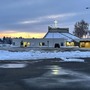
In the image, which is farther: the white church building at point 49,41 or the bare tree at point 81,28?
the bare tree at point 81,28

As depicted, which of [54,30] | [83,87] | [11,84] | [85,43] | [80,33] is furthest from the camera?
[80,33]

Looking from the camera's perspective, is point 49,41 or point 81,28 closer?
point 49,41

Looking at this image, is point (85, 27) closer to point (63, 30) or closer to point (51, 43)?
point (63, 30)

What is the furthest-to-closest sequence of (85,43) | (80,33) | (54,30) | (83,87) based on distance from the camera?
(80,33), (54,30), (85,43), (83,87)

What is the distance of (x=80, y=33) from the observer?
623 feet

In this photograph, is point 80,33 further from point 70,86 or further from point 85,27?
point 70,86

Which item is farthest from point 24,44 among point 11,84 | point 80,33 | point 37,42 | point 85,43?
point 11,84

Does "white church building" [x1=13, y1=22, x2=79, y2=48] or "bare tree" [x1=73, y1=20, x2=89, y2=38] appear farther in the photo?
"bare tree" [x1=73, y1=20, x2=89, y2=38]

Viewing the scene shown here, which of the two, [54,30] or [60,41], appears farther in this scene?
[54,30]

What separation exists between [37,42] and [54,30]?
61.5 ft

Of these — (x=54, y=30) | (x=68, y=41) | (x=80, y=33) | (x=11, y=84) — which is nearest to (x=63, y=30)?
(x=54, y=30)

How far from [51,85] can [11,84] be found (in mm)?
1702

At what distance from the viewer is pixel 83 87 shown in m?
13.0

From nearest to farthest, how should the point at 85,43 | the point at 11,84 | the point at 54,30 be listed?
1. the point at 11,84
2. the point at 85,43
3. the point at 54,30
